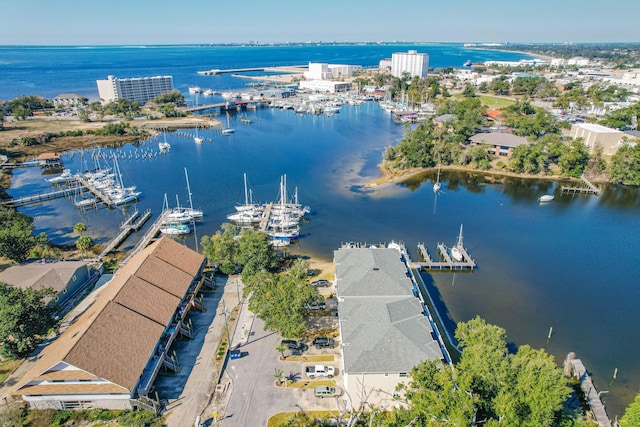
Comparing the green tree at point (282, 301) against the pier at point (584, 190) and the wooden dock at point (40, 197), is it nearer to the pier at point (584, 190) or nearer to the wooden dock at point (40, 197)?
the wooden dock at point (40, 197)

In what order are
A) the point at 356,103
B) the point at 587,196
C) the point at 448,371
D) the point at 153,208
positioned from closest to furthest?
1. the point at 448,371
2. the point at 153,208
3. the point at 587,196
4. the point at 356,103

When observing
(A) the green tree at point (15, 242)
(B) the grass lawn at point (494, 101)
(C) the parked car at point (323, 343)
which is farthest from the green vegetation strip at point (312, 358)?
(B) the grass lawn at point (494, 101)

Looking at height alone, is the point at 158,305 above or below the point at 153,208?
above

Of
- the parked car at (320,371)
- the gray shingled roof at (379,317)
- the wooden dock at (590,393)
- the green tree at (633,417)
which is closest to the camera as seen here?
the green tree at (633,417)

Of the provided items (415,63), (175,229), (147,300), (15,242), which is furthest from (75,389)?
(415,63)

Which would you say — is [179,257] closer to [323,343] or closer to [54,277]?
[54,277]

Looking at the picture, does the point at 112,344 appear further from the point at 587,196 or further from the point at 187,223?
the point at 587,196

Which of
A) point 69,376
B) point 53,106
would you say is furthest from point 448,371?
point 53,106
